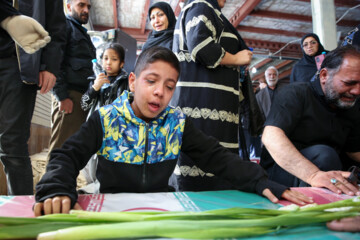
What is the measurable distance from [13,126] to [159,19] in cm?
164

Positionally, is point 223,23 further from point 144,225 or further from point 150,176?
point 144,225

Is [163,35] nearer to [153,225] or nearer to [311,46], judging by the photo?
[153,225]

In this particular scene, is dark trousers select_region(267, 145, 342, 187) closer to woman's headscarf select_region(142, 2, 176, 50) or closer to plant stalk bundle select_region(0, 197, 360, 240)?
plant stalk bundle select_region(0, 197, 360, 240)

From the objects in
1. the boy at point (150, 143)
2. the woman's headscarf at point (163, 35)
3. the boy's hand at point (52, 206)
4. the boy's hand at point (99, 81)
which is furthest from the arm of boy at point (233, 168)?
the woman's headscarf at point (163, 35)

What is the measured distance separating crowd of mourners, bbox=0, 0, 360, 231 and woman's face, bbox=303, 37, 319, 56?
2132mm

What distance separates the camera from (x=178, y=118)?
1435 mm

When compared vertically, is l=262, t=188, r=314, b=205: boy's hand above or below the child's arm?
below

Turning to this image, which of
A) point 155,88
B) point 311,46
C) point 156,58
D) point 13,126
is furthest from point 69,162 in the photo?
point 311,46

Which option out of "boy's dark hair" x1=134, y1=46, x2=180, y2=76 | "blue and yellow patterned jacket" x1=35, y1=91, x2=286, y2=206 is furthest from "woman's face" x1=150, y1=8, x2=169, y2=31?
"blue and yellow patterned jacket" x1=35, y1=91, x2=286, y2=206

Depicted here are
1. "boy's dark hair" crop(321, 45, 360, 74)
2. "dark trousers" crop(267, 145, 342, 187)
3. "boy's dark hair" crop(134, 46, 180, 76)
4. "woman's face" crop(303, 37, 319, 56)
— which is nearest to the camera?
"boy's dark hair" crop(134, 46, 180, 76)

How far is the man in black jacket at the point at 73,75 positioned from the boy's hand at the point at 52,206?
1729 millimetres

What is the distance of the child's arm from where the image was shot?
2.84 feet

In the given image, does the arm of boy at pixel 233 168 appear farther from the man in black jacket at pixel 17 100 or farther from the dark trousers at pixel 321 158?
the man in black jacket at pixel 17 100

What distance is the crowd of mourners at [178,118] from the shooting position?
128 cm
